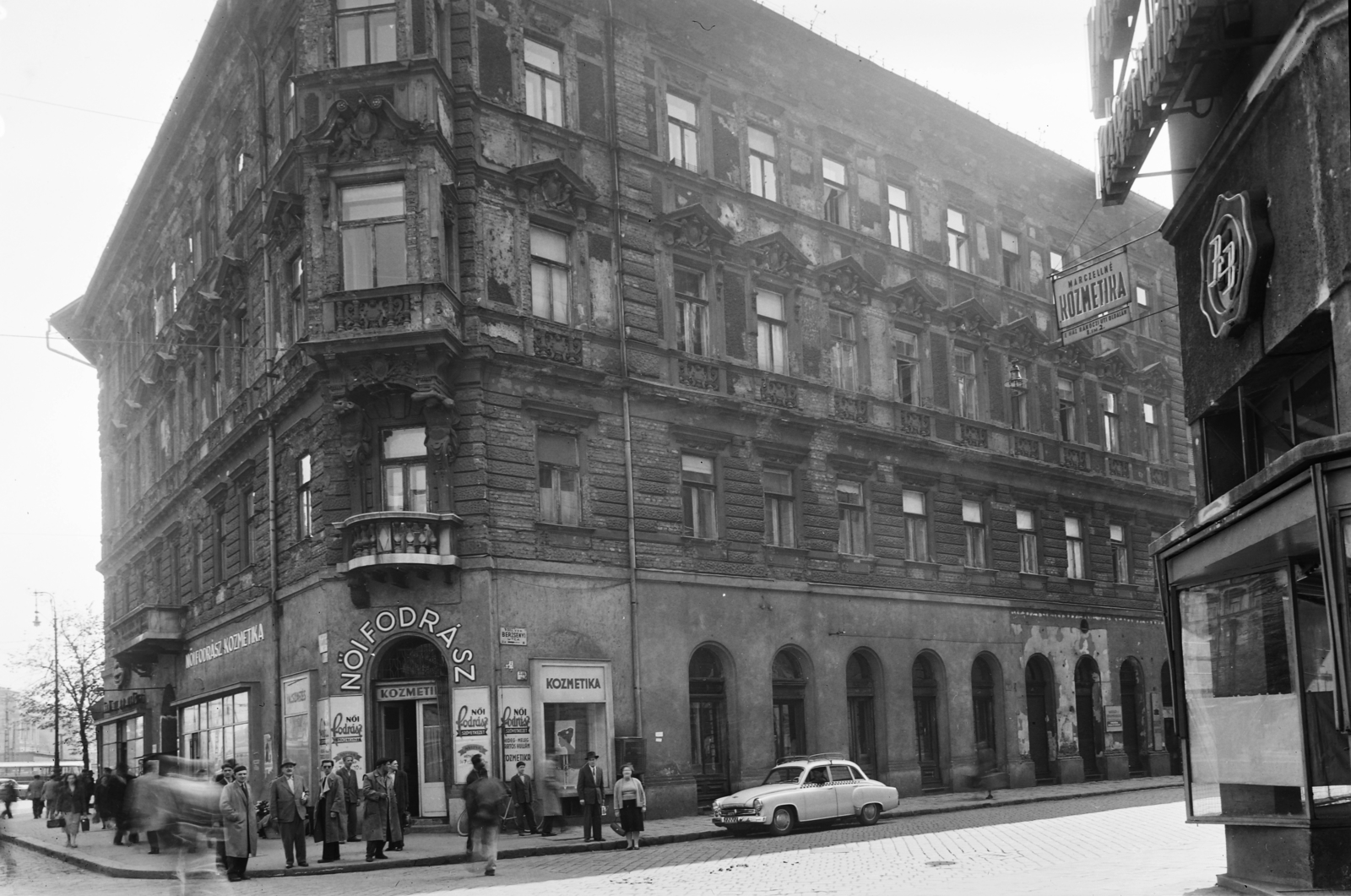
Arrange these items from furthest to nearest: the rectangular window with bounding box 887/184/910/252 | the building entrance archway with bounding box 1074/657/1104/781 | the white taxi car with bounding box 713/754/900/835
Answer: the building entrance archway with bounding box 1074/657/1104/781 → the rectangular window with bounding box 887/184/910/252 → the white taxi car with bounding box 713/754/900/835

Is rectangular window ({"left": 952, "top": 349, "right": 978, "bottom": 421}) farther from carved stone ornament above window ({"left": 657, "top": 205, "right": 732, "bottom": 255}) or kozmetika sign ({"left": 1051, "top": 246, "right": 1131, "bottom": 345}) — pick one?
kozmetika sign ({"left": 1051, "top": 246, "right": 1131, "bottom": 345})

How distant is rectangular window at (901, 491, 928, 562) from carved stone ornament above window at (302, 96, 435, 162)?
1618 centimetres

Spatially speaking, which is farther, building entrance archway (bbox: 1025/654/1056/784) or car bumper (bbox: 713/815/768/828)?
building entrance archway (bbox: 1025/654/1056/784)

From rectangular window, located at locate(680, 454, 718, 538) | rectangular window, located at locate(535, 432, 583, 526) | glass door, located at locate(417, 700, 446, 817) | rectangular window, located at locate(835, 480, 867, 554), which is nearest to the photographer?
glass door, located at locate(417, 700, 446, 817)

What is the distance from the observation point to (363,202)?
2886 centimetres

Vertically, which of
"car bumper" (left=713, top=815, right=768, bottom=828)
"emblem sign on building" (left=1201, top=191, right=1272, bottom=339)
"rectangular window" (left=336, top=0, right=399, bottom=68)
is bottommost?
"car bumper" (left=713, top=815, right=768, bottom=828)

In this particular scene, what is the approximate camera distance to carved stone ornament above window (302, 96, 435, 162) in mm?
28219

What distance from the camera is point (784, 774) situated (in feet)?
92.6

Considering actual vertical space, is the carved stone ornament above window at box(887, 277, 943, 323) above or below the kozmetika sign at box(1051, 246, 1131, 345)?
above

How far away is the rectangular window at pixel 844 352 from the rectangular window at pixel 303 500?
42.8 feet

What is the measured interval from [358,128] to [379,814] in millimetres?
13058

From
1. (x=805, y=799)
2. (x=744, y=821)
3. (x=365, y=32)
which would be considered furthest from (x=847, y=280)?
(x=744, y=821)

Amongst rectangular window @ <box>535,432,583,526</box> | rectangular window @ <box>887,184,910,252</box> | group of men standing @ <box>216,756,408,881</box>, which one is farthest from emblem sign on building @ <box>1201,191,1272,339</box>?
rectangular window @ <box>887,184,910,252</box>

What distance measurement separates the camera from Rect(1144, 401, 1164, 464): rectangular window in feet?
158
